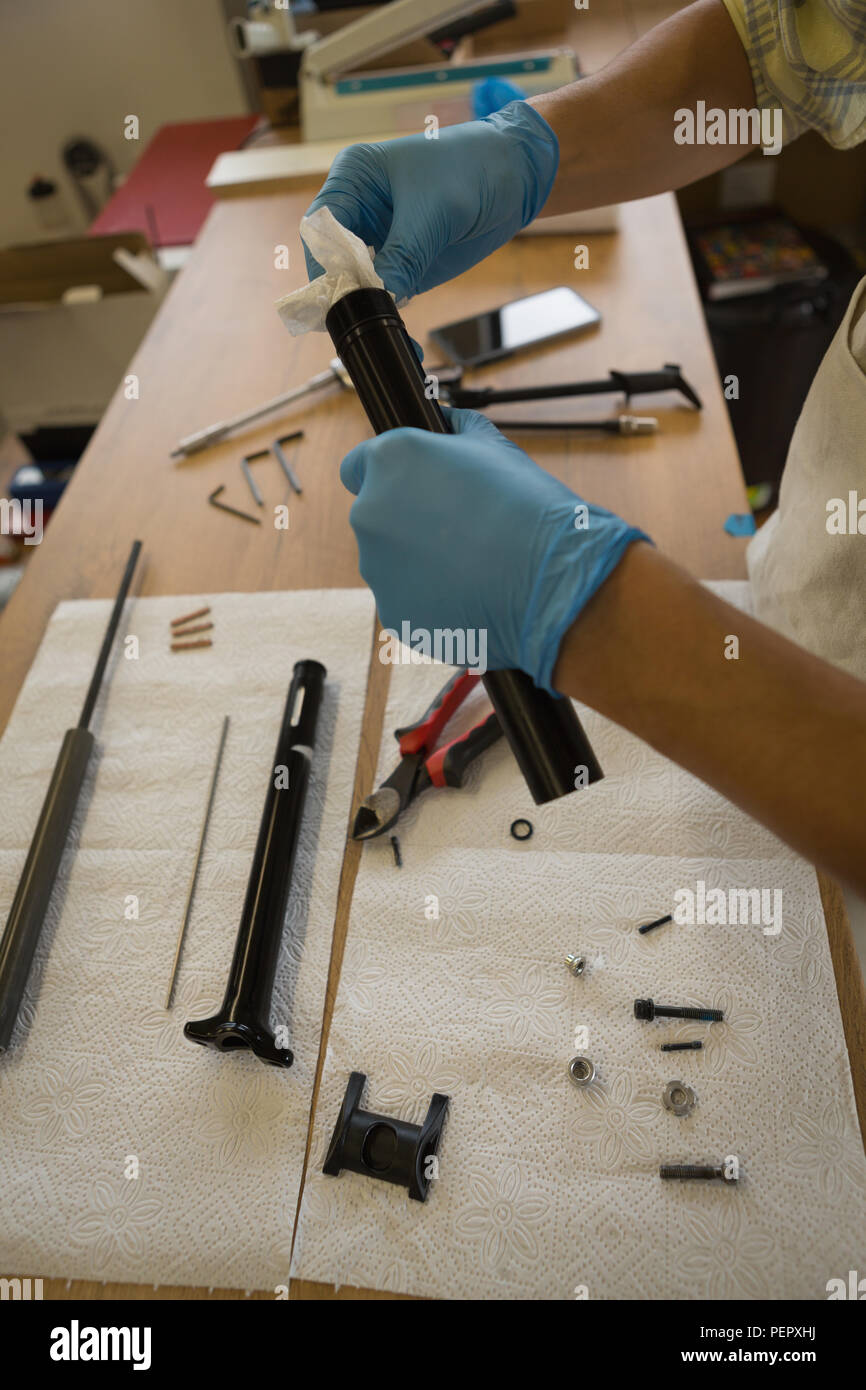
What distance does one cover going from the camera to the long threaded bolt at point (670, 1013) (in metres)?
0.72

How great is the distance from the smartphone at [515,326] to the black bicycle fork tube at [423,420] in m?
Answer: 0.67

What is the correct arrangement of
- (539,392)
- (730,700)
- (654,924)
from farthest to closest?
(539,392) < (654,924) < (730,700)

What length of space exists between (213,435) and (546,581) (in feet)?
2.91

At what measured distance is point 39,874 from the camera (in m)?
0.84

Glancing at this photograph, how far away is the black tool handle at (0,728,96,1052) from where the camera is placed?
784 millimetres

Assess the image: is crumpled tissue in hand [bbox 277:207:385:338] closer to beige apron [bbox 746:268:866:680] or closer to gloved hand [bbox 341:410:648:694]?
gloved hand [bbox 341:410:648:694]

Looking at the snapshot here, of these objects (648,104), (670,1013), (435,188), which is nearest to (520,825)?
(670,1013)

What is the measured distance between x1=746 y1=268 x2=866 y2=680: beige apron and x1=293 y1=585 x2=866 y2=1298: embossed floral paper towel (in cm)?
20

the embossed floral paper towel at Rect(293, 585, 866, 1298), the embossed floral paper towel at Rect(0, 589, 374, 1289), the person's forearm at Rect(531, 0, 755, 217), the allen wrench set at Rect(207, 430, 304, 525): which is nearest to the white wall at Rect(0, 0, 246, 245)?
the allen wrench set at Rect(207, 430, 304, 525)

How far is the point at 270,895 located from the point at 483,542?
41 centimetres

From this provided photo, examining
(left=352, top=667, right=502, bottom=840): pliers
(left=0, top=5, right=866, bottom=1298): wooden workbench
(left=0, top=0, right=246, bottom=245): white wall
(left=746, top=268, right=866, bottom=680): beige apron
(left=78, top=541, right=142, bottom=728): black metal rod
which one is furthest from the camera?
(left=0, top=0, right=246, bottom=245): white wall

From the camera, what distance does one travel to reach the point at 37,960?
83 cm

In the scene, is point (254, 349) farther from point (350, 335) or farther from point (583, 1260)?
point (583, 1260)

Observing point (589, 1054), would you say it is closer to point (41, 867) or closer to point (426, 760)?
point (426, 760)
